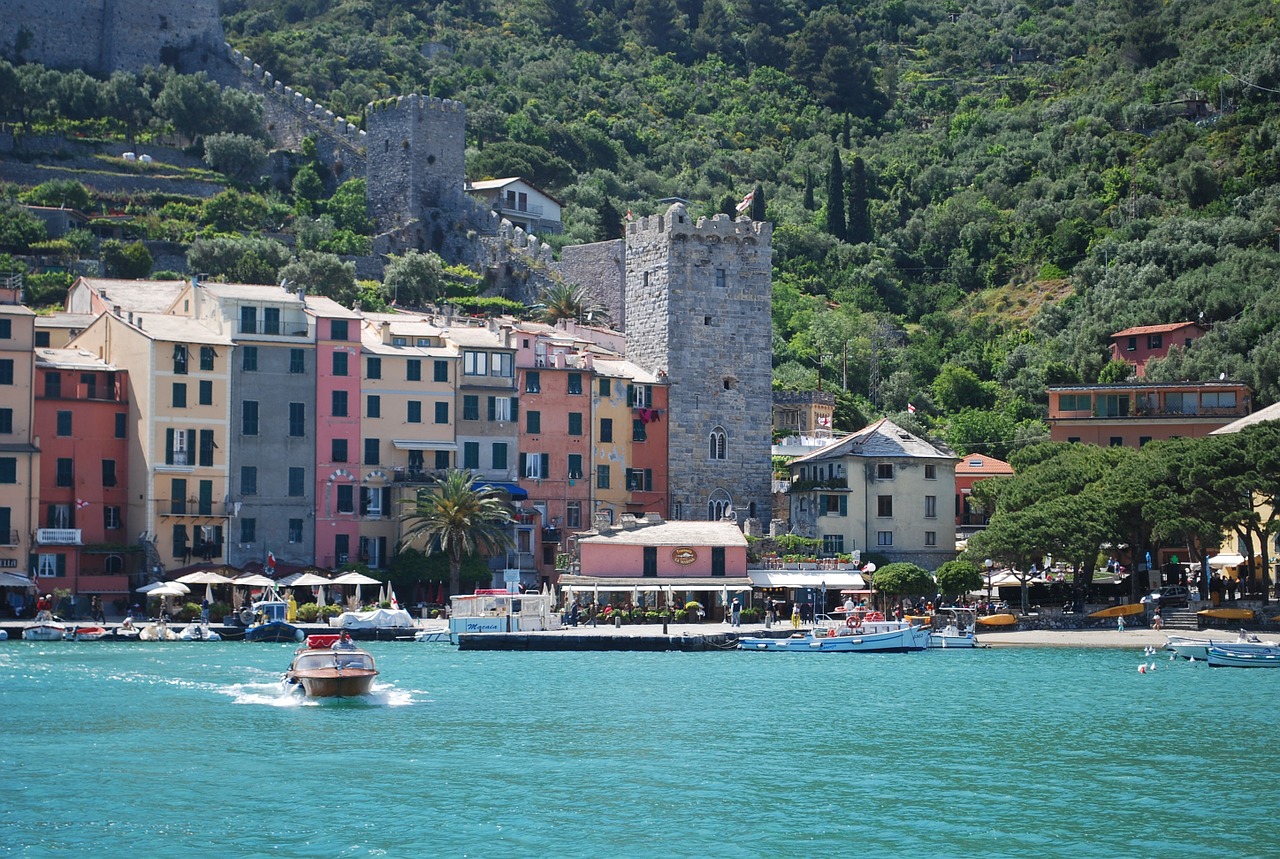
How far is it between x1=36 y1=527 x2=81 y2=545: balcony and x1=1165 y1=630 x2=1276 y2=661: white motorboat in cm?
3652

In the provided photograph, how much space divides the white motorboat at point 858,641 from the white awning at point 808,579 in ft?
22.3

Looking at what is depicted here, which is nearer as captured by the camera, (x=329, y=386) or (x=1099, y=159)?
(x=329, y=386)

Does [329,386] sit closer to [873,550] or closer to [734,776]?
[873,550]

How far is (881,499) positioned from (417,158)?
120 ft

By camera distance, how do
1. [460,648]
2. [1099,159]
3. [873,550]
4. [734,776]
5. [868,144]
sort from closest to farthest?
[734,776] → [460,648] → [873,550] → [1099,159] → [868,144]

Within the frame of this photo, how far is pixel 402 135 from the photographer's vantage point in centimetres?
10512

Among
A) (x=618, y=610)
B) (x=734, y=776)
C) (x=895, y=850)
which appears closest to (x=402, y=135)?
(x=618, y=610)

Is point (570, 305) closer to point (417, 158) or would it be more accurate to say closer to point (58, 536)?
point (417, 158)

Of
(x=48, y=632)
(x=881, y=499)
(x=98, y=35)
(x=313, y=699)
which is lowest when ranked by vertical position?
(x=313, y=699)

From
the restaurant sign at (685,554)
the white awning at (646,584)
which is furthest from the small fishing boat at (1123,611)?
the restaurant sign at (685,554)

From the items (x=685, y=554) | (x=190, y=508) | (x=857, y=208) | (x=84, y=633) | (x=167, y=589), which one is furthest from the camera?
(x=857, y=208)

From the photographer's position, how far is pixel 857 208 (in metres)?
125

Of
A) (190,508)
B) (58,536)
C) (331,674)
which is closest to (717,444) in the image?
(190,508)

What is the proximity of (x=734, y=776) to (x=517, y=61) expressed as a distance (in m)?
119
